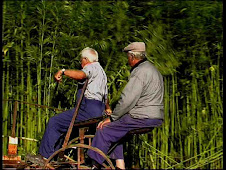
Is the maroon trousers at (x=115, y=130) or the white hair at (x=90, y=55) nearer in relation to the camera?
the maroon trousers at (x=115, y=130)

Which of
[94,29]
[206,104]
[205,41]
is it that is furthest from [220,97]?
[94,29]

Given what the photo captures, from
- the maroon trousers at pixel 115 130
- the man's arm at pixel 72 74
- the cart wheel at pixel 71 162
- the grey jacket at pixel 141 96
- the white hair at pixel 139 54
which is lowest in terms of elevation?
the cart wheel at pixel 71 162

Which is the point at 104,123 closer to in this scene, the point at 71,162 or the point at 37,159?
the point at 71,162

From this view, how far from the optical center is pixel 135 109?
552 centimetres

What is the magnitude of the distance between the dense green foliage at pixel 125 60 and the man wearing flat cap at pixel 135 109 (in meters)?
1.34

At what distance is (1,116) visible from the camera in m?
6.57

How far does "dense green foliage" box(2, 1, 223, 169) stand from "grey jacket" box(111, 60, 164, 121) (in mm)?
1348

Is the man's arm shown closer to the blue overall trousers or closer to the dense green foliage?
the blue overall trousers

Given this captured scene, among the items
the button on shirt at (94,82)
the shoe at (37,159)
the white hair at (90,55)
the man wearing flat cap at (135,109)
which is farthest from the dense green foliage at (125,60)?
the man wearing flat cap at (135,109)

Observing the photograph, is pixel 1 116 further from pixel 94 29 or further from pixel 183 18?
pixel 183 18

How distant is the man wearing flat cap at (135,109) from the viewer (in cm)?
545

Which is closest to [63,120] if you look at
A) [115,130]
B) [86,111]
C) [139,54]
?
[86,111]

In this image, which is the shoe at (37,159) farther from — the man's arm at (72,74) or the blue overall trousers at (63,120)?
the man's arm at (72,74)

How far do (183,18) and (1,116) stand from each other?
238 cm
